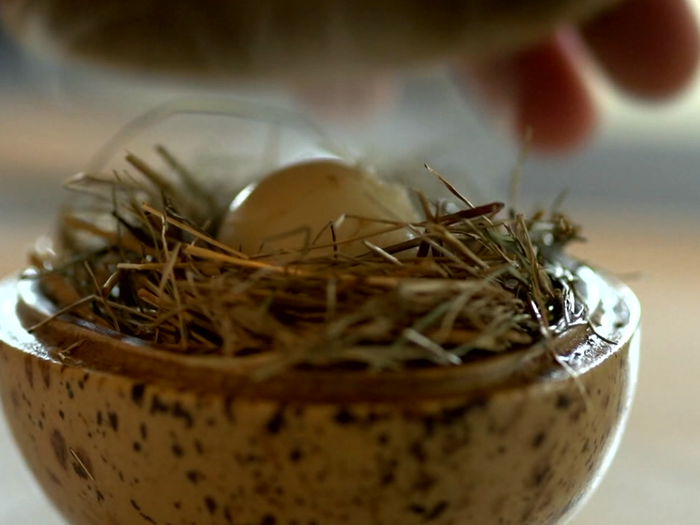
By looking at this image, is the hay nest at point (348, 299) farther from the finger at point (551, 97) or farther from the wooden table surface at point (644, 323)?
the finger at point (551, 97)

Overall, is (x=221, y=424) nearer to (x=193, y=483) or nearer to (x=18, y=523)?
(x=193, y=483)

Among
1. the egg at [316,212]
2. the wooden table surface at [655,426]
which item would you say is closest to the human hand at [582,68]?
the wooden table surface at [655,426]

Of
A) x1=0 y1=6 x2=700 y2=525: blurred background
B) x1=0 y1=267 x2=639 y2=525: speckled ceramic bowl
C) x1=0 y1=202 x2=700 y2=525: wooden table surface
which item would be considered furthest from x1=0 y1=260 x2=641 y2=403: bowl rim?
x1=0 y1=6 x2=700 y2=525: blurred background

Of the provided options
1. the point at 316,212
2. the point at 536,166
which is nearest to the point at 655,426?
the point at 316,212

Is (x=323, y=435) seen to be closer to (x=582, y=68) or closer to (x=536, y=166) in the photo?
(x=582, y=68)

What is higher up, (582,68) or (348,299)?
(582,68)

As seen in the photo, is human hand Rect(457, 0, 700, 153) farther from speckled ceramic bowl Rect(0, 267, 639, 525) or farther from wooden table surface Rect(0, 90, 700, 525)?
speckled ceramic bowl Rect(0, 267, 639, 525)

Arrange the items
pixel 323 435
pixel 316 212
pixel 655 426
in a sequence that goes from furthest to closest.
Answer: pixel 655 426, pixel 316 212, pixel 323 435
